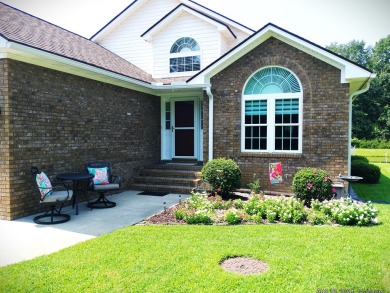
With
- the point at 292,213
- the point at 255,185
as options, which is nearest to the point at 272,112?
the point at 255,185

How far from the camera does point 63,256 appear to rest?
15.3 ft

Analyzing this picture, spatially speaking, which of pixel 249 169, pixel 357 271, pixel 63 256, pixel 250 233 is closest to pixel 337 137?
pixel 249 169

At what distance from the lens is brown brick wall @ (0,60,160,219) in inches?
268

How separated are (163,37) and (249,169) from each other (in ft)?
23.5

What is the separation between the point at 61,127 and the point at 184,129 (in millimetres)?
5417

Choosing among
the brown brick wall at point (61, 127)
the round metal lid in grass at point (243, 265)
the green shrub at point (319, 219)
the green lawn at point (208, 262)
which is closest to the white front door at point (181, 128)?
the brown brick wall at point (61, 127)

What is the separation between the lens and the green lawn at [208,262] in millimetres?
3766

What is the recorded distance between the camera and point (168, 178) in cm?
1067

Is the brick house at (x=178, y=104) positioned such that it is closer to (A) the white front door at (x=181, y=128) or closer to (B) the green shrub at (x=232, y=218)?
(A) the white front door at (x=181, y=128)

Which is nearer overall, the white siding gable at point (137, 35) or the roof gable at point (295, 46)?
the roof gable at point (295, 46)

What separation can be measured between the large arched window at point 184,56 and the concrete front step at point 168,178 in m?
4.32

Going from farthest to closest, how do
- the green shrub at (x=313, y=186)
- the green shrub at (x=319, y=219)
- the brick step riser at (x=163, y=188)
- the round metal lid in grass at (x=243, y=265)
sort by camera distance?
the brick step riser at (x=163, y=188) < the green shrub at (x=313, y=186) < the green shrub at (x=319, y=219) < the round metal lid in grass at (x=243, y=265)

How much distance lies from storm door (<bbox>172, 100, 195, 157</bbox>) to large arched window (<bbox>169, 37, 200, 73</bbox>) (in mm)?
1616

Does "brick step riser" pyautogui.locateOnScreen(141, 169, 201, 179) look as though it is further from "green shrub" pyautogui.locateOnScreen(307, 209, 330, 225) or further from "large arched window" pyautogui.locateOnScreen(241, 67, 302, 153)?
"green shrub" pyautogui.locateOnScreen(307, 209, 330, 225)
